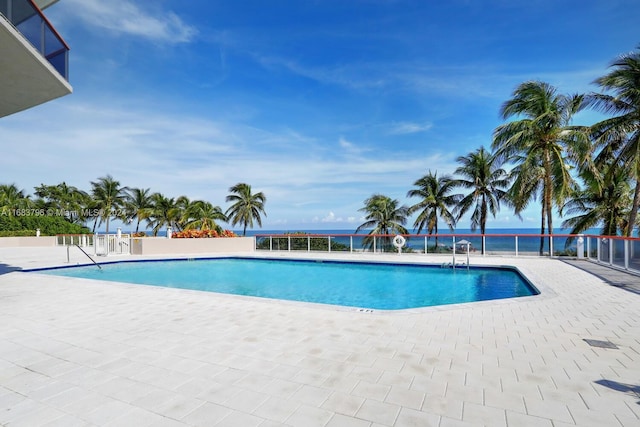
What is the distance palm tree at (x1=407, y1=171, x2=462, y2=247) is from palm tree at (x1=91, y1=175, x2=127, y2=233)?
95.1 ft

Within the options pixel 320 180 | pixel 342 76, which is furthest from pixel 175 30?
pixel 320 180

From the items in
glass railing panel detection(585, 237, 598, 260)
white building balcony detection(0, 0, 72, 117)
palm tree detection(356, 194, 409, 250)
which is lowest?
glass railing panel detection(585, 237, 598, 260)

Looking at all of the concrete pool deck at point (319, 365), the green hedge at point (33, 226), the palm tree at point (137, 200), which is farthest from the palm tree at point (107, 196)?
the concrete pool deck at point (319, 365)

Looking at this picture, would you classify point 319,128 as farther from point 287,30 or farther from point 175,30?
point 175,30

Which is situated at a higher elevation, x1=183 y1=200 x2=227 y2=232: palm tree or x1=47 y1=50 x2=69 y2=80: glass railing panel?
x1=47 y1=50 x2=69 y2=80: glass railing panel

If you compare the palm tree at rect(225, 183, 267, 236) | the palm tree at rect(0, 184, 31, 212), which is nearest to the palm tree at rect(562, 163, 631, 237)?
the palm tree at rect(225, 183, 267, 236)

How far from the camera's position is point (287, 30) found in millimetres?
13469

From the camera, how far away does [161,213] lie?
107ft

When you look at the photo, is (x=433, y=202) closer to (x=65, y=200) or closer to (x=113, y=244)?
(x=113, y=244)

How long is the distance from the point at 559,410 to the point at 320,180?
25.7 meters

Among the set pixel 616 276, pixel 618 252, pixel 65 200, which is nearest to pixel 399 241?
pixel 618 252

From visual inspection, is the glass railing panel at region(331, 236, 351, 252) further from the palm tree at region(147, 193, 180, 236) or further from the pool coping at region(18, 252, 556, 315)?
the palm tree at region(147, 193, 180, 236)

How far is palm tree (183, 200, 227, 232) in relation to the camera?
28078mm

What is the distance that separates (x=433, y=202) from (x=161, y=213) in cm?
2530
